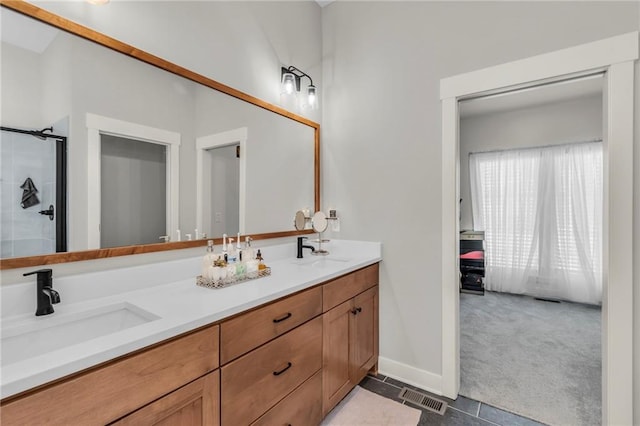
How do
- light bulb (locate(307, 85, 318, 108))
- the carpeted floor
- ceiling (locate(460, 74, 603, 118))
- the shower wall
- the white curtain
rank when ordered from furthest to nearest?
the white curtain
ceiling (locate(460, 74, 603, 118))
light bulb (locate(307, 85, 318, 108))
the carpeted floor
the shower wall

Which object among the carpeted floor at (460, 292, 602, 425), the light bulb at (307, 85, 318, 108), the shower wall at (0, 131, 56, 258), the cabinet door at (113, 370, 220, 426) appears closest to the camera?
the cabinet door at (113, 370, 220, 426)

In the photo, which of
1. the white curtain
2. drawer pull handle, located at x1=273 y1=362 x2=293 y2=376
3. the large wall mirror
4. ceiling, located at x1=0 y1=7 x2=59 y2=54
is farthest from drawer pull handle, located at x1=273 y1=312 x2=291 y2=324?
the white curtain

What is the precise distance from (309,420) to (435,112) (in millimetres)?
1970

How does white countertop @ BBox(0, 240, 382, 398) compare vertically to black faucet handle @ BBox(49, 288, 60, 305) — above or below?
below

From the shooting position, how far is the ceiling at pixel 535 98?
336 cm

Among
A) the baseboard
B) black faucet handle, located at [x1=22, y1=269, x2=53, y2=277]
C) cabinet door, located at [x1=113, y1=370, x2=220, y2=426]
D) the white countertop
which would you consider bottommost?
the baseboard

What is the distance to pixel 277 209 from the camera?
2098 mm

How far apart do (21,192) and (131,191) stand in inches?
14.3

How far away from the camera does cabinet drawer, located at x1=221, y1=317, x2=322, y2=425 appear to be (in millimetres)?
1076

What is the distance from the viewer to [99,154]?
1.23m

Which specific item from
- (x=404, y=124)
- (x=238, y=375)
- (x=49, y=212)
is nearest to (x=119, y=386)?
(x=238, y=375)

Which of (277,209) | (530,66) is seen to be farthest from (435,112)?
(277,209)

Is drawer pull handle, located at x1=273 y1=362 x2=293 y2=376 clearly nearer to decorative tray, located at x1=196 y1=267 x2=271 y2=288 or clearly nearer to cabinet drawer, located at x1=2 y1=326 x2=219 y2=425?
cabinet drawer, located at x1=2 y1=326 x2=219 y2=425

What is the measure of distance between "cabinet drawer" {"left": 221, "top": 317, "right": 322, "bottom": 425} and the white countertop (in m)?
0.21
